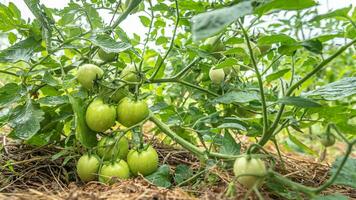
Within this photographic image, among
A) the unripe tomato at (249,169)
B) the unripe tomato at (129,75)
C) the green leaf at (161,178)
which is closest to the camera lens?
the unripe tomato at (249,169)

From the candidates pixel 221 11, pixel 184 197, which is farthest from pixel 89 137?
pixel 221 11

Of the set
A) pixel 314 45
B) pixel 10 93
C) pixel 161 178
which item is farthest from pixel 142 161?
pixel 314 45

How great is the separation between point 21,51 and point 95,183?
396 mm

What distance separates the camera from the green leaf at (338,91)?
932mm

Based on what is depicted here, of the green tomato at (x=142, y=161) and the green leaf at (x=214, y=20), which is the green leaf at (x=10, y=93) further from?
the green leaf at (x=214, y=20)

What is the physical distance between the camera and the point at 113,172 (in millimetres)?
1061

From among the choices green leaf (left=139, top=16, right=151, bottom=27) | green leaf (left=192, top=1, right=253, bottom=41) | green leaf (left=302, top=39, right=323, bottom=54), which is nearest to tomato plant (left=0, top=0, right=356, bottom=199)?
green leaf (left=302, top=39, right=323, bottom=54)

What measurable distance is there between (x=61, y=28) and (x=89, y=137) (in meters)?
0.37

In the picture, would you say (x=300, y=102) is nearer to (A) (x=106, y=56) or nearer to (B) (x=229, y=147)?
(B) (x=229, y=147)

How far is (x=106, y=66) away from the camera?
1298 mm

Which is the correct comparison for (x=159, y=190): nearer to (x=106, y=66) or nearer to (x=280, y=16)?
(x=106, y=66)

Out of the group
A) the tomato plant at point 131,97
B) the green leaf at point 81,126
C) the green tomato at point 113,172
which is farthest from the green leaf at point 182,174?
the green leaf at point 81,126

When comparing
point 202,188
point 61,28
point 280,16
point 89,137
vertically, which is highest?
point 61,28

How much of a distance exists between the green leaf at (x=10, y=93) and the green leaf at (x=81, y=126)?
0.16m
